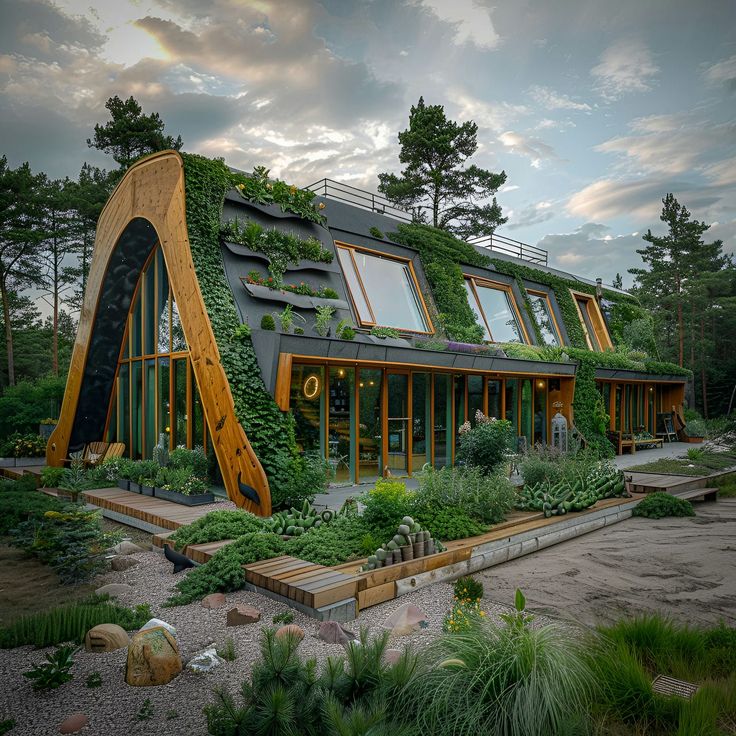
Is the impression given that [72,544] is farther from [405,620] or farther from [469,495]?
[469,495]

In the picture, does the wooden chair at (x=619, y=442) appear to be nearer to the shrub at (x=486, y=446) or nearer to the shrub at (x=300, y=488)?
the shrub at (x=486, y=446)

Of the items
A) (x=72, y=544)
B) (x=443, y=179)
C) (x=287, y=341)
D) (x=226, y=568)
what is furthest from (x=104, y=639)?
(x=443, y=179)

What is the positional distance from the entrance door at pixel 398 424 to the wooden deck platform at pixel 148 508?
12.6ft

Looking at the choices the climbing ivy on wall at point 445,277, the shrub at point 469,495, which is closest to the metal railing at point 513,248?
the climbing ivy on wall at point 445,277

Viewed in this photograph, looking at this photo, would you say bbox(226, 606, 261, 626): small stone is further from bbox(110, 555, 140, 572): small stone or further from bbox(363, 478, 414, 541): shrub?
bbox(110, 555, 140, 572): small stone

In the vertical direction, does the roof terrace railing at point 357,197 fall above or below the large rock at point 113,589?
above

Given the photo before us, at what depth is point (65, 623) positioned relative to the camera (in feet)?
12.7

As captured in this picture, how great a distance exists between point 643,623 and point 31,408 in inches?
724

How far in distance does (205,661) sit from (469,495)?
419 centimetres

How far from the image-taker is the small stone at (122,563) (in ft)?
18.7

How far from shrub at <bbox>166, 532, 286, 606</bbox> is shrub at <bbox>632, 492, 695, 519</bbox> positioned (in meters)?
5.88

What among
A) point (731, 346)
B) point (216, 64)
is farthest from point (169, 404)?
point (731, 346)

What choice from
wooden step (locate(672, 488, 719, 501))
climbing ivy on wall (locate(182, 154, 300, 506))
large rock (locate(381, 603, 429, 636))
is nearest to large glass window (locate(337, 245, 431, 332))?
climbing ivy on wall (locate(182, 154, 300, 506))

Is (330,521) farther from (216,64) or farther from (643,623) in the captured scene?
(216,64)
